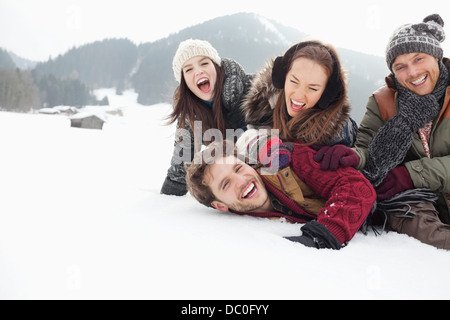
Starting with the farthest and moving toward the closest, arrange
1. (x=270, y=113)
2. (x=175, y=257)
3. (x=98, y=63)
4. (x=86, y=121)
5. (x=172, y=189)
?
(x=98, y=63)
(x=86, y=121)
(x=172, y=189)
(x=270, y=113)
(x=175, y=257)

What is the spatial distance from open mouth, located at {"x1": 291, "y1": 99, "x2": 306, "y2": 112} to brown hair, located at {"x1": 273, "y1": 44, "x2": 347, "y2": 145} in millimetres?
23

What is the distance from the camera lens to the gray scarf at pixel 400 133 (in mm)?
1225

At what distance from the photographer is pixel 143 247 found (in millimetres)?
829

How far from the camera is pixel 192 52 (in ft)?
5.94

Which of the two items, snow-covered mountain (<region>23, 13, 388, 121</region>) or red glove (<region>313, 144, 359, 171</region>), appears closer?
red glove (<region>313, 144, 359, 171</region>)

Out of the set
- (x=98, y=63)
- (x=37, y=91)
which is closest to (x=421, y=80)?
(x=37, y=91)

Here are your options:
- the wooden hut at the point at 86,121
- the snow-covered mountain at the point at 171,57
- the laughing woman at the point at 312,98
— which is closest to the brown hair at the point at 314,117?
the laughing woman at the point at 312,98

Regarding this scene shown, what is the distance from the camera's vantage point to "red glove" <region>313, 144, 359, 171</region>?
1.15 m

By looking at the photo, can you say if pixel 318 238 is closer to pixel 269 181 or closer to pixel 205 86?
pixel 269 181

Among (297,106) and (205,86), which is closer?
(297,106)

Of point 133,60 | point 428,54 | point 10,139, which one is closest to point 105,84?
point 133,60

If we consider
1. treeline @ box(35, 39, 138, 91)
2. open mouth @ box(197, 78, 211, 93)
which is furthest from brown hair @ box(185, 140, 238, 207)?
treeline @ box(35, 39, 138, 91)

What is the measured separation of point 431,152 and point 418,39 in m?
0.48

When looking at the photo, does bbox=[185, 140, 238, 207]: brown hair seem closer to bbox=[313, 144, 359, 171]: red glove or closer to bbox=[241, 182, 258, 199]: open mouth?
bbox=[241, 182, 258, 199]: open mouth
